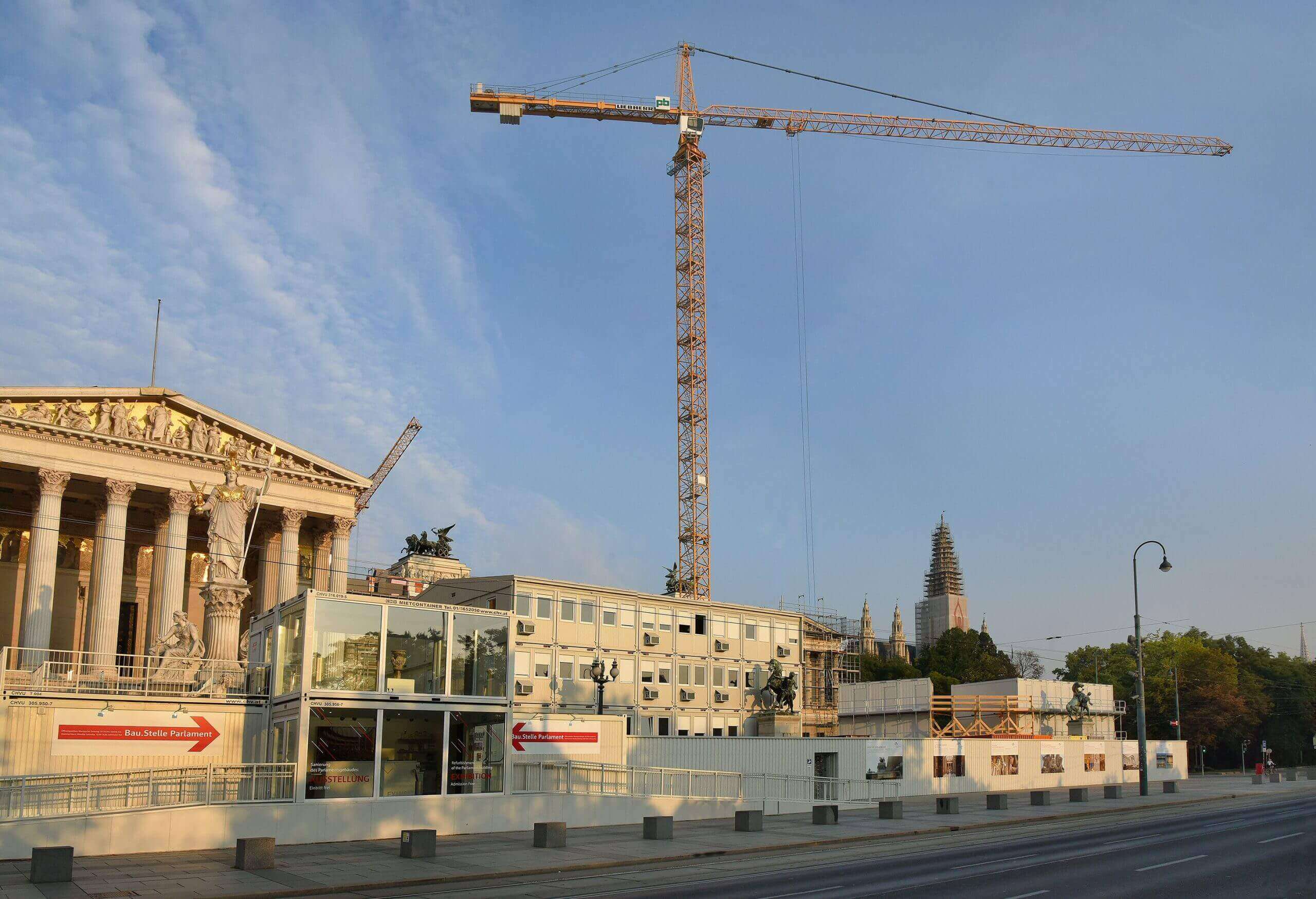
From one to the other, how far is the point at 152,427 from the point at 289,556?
11.5 m

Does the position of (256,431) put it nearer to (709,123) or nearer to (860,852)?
(860,852)

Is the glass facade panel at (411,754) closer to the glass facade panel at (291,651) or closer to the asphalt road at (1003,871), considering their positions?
the glass facade panel at (291,651)

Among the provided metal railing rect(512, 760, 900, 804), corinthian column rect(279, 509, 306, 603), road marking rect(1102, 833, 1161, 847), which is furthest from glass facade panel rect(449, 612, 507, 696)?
corinthian column rect(279, 509, 306, 603)

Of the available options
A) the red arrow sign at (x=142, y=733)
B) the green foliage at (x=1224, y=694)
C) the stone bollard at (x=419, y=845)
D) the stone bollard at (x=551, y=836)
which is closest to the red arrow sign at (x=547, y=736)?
the stone bollard at (x=551, y=836)

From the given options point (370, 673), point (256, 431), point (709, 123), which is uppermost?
point (709, 123)

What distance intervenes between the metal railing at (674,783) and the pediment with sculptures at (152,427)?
111ft

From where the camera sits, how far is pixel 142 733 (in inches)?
1271

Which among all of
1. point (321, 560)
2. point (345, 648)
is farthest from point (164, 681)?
point (321, 560)

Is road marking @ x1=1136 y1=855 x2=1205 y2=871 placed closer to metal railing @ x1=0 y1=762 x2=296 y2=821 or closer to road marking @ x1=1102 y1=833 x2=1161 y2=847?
road marking @ x1=1102 y1=833 x2=1161 y2=847

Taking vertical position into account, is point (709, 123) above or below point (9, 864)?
above

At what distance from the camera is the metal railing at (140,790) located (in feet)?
84.0

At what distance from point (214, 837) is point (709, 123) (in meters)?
99.6

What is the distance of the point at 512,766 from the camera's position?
34000mm

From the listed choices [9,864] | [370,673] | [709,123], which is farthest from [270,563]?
[709,123]
